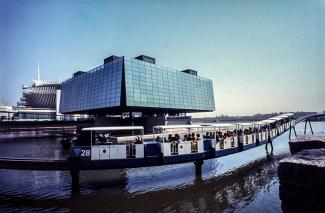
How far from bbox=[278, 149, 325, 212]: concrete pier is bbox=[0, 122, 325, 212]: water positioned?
2853 mm

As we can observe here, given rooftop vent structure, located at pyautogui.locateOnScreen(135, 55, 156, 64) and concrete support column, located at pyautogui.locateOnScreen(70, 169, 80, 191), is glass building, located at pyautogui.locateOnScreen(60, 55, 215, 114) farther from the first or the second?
concrete support column, located at pyautogui.locateOnScreen(70, 169, 80, 191)

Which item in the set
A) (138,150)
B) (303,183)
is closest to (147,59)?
(138,150)

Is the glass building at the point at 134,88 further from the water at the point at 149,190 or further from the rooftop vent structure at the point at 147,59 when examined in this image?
the water at the point at 149,190

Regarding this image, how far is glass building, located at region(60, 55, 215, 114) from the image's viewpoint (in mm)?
75438

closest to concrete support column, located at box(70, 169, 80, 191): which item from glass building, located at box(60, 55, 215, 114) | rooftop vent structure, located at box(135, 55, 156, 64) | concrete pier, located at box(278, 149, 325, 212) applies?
concrete pier, located at box(278, 149, 325, 212)

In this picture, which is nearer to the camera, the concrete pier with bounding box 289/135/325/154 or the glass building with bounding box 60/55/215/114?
the concrete pier with bounding box 289/135/325/154

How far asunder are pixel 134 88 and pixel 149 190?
57585mm

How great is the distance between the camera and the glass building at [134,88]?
247ft

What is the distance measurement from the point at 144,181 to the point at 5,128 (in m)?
87.3

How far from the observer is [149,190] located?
2047cm

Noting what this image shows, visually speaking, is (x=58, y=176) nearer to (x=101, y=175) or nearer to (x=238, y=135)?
(x=101, y=175)

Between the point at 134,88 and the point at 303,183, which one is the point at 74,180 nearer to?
the point at 303,183

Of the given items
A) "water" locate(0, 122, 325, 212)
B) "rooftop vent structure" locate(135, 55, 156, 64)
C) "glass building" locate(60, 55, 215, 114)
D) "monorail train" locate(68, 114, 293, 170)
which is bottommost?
"water" locate(0, 122, 325, 212)

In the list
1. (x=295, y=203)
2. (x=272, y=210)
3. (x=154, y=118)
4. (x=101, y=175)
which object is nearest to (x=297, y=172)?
(x=295, y=203)
